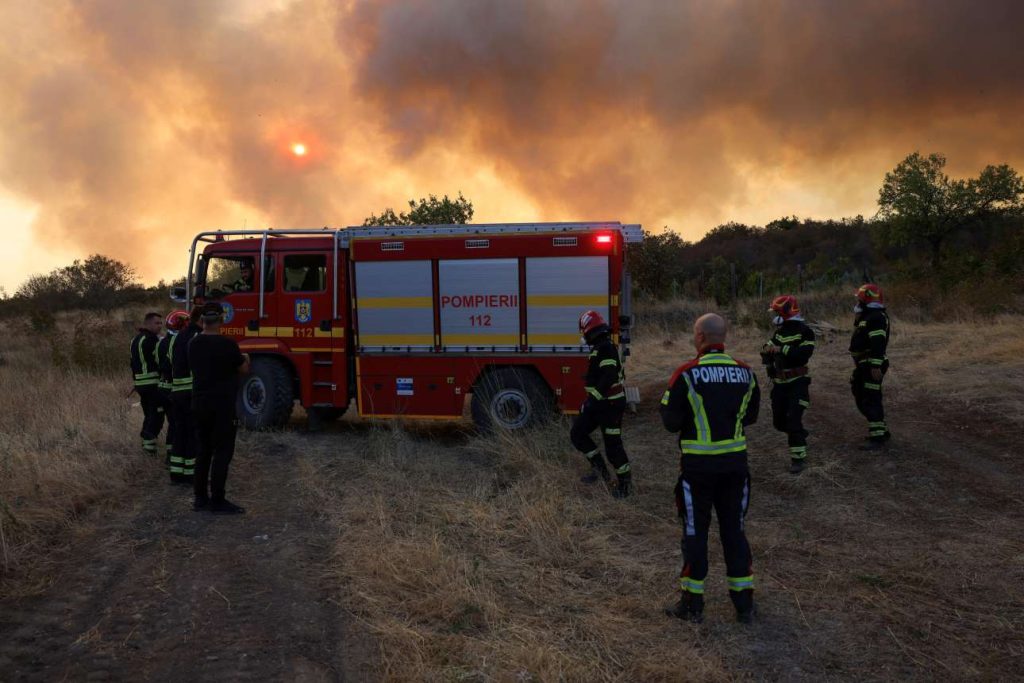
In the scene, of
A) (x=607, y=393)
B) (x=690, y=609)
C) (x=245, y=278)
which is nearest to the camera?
(x=690, y=609)

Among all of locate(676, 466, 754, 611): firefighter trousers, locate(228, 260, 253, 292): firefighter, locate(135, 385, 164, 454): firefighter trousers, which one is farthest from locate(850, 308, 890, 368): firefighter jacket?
locate(135, 385, 164, 454): firefighter trousers

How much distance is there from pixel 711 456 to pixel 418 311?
5.79m

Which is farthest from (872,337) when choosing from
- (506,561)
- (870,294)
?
(506,561)

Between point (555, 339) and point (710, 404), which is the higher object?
point (555, 339)

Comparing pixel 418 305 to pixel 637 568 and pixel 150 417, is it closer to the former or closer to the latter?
pixel 150 417

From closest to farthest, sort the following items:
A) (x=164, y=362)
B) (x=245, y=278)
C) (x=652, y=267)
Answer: (x=164, y=362), (x=245, y=278), (x=652, y=267)

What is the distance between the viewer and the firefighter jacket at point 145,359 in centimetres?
806

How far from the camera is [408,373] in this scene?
931 centimetres

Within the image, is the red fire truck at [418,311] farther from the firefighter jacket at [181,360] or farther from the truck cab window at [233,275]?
the firefighter jacket at [181,360]

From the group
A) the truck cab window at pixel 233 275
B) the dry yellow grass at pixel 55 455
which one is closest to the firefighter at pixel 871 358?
the truck cab window at pixel 233 275

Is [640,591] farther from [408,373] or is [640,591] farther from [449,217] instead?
[449,217]

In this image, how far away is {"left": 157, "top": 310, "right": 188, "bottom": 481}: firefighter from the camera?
7.19 m

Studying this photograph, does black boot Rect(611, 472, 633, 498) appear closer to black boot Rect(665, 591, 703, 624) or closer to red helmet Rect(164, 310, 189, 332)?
black boot Rect(665, 591, 703, 624)

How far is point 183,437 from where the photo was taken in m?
7.18
